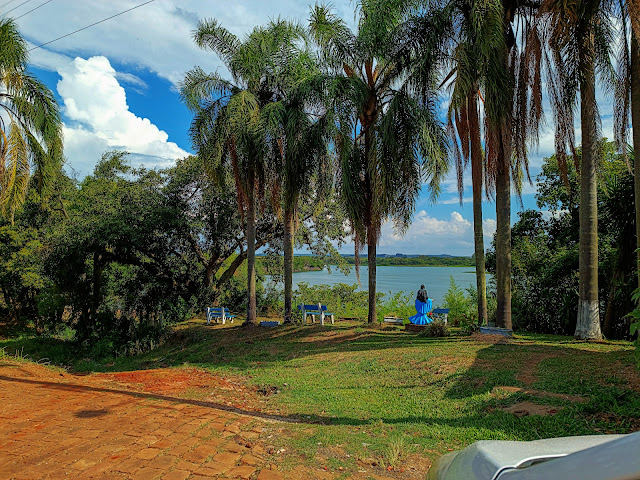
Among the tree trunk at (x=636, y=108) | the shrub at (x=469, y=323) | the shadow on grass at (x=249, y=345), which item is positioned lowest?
the shadow on grass at (x=249, y=345)

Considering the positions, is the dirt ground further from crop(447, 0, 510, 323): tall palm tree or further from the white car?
crop(447, 0, 510, 323): tall palm tree

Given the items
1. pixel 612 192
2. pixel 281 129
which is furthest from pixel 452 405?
pixel 281 129

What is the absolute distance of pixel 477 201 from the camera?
38.2 ft

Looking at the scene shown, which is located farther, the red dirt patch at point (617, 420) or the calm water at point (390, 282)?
the calm water at point (390, 282)

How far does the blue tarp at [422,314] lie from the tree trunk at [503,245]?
247 centimetres

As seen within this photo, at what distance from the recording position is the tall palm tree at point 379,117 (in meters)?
11.6

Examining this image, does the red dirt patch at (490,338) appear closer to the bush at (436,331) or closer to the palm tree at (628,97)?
the bush at (436,331)

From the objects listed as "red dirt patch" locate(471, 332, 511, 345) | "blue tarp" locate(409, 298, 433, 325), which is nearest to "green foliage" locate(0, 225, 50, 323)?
"blue tarp" locate(409, 298, 433, 325)

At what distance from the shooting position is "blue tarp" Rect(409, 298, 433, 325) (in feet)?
41.9

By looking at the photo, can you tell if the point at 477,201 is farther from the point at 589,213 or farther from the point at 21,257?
the point at 21,257

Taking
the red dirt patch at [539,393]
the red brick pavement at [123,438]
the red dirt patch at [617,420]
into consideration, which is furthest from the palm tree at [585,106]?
the red brick pavement at [123,438]

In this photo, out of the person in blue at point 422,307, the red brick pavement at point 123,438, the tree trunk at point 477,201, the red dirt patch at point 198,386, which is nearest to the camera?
the red brick pavement at point 123,438

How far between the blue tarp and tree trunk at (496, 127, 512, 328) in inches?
97.2

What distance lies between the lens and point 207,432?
4.85 metres
